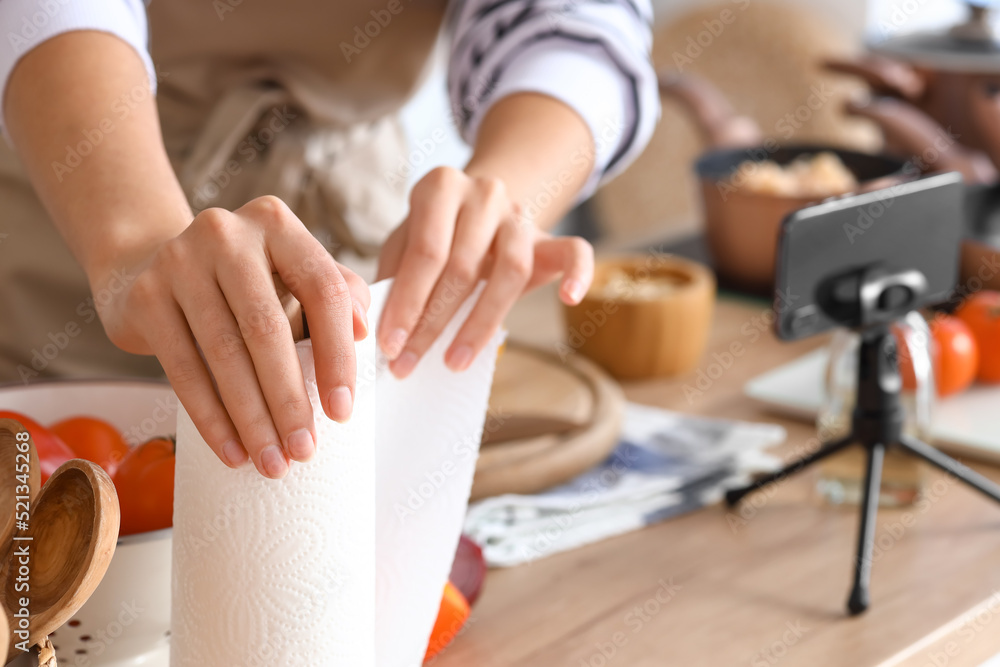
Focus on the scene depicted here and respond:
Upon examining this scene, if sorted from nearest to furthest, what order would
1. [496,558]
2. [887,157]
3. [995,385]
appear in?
[496,558], [995,385], [887,157]

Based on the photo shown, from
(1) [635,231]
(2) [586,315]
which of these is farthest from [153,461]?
(1) [635,231]

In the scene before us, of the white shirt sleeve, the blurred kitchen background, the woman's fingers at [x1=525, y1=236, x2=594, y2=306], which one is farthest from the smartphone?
the blurred kitchen background

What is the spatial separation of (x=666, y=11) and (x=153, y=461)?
319 cm

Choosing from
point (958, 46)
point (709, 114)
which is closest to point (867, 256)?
point (709, 114)

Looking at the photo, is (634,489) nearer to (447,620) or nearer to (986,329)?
(447,620)

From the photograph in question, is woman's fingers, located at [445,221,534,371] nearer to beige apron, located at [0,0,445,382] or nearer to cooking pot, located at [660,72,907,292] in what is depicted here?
beige apron, located at [0,0,445,382]

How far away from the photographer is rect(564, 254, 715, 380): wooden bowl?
1.12m

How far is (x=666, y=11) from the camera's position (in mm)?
3426

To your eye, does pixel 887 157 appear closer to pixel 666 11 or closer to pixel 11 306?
pixel 11 306

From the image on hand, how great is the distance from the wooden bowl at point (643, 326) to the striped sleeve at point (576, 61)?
0.24 m

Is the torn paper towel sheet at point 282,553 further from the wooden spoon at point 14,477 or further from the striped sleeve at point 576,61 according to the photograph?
the striped sleeve at point 576,61

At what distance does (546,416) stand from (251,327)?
0.52 m

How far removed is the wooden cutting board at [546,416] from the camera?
34.1 inches

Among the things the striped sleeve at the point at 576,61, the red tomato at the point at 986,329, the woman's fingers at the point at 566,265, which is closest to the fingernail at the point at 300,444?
the woman's fingers at the point at 566,265
